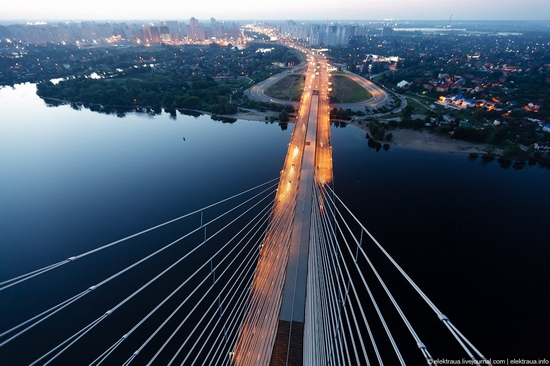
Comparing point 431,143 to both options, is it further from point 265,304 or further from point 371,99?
point 265,304

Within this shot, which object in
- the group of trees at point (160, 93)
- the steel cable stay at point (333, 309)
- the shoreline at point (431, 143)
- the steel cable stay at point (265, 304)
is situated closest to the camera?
the steel cable stay at point (333, 309)

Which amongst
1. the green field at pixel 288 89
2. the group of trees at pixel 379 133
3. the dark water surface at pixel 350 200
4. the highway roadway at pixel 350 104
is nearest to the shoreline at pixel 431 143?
the group of trees at pixel 379 133

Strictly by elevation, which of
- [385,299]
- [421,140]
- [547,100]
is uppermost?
[547,100]

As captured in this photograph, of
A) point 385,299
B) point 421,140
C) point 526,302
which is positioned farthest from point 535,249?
point 421,140

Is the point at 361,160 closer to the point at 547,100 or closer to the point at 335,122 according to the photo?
the point at 335,122

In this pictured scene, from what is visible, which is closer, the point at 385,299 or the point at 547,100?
the point at 385,299

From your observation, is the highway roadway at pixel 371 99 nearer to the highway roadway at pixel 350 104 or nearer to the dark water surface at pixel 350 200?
the highway roadway at pixel 350 104

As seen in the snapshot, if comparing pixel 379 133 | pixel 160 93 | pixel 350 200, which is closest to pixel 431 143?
pixel 379 133
